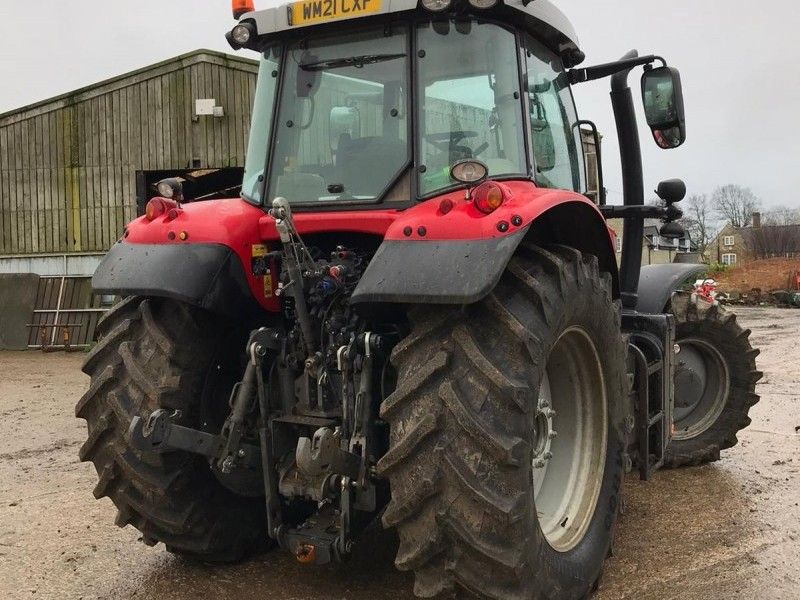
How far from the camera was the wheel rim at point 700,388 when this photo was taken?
18.0 ft

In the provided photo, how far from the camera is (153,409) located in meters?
3.26

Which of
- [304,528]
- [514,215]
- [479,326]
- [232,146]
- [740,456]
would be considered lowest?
[740,456]

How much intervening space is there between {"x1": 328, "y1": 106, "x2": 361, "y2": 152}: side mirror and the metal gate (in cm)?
1109

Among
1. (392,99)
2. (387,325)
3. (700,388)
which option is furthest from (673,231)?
(387,325)

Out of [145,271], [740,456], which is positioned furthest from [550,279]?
[740,456]

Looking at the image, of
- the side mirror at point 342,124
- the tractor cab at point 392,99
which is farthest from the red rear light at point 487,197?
the side mirror at point 342,124

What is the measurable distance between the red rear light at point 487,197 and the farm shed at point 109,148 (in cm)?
1227

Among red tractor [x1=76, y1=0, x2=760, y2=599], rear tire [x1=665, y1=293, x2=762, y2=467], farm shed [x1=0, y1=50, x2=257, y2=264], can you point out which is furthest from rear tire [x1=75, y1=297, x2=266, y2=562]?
farm shed [x1=0, y1=50, x2=257, y2=264]

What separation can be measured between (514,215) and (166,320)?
1.61m

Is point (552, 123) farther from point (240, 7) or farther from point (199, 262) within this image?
point (199, 262)

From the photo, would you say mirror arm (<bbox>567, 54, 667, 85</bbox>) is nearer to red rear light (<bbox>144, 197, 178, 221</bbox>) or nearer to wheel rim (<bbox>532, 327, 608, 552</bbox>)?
wheel rim (<bbox>532, 327, 608, 552</bbox>)

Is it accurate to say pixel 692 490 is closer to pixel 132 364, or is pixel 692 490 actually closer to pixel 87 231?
pixel 132 364

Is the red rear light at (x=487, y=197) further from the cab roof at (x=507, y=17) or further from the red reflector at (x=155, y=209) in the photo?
the red reflector at (x=155, y=209)

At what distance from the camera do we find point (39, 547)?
3.95 metres
